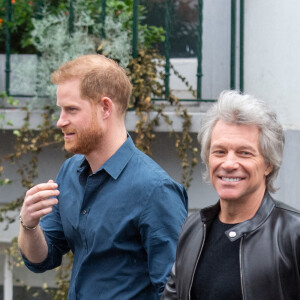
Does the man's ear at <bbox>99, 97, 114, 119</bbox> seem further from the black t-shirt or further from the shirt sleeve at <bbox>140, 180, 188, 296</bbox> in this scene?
the black t-shirt

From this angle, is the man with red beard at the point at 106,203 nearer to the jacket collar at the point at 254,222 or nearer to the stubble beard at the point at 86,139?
the stubble beard at the point at 86,139

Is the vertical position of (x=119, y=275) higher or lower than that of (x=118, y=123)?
lower

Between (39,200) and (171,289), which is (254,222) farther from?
(39,200)

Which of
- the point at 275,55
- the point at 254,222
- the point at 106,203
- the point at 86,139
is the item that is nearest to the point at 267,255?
the point at 254,222

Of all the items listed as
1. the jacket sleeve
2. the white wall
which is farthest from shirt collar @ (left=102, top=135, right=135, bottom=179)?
the white wall

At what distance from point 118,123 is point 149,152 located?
194cm

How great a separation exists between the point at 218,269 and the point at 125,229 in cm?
51

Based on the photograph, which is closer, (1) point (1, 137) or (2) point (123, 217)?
(2) point (123, 217)

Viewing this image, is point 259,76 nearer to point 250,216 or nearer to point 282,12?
point 282,12

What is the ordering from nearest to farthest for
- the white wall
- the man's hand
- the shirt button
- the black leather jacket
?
the black leather jacket < the shirt button < the man's hand < the white wall

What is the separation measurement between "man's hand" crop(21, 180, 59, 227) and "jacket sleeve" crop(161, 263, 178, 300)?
1.61ft

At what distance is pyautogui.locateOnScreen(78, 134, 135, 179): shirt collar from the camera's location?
290 centimetres

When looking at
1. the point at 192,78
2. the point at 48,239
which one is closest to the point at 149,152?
the point at 192,78

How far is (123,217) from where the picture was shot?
9.25ft
